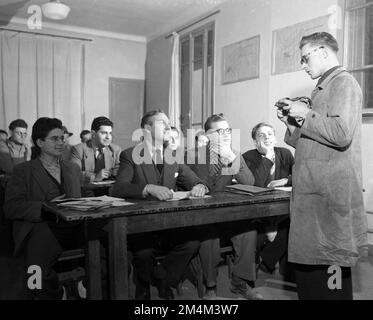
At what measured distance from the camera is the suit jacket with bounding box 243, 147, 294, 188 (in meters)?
3.01

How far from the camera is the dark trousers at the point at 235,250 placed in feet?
7.61

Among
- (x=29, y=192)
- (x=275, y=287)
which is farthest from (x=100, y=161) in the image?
(x=275, y=287)

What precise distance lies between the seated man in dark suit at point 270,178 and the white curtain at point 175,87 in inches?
126

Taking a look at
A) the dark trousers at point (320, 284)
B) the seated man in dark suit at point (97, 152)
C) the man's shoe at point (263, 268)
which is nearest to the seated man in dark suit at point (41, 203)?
the dark trousers at point (320, 284)

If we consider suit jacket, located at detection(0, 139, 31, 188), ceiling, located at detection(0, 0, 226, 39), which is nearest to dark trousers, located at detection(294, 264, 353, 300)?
suit jacket, located at detection(0, 139, 31, 188)

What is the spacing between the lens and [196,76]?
5934 millimetres

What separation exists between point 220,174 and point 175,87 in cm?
377

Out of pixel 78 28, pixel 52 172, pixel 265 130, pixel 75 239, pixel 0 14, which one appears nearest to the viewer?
pixel 75 239

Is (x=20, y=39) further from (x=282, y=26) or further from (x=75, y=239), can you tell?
(x=75, y=239)

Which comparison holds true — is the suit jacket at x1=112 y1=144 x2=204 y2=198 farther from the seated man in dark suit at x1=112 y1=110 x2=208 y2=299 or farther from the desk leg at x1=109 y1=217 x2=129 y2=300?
the desk leg at x1=109 y1=217 x2=129 y2=300

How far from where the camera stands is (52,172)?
2291 millimetres
